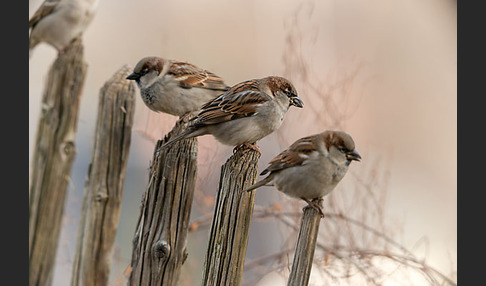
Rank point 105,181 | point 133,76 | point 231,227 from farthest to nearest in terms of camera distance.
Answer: point 133,76 → point 105,181 → point 231,227

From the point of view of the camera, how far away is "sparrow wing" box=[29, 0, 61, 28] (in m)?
4.80

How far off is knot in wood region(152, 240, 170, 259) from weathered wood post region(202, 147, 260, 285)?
1.04ft

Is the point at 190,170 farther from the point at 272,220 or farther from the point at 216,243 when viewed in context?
the point at 272,220

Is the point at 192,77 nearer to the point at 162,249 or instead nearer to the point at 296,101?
the point at 296,101

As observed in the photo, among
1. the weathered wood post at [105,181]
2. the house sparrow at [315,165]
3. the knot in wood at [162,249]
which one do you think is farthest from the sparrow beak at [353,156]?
the weathered wood post at [105,181]

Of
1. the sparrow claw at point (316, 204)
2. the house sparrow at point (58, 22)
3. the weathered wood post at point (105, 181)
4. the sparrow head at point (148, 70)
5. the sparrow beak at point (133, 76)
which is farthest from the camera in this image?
the house sparrow at point (58, 22)

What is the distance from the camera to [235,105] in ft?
10.7

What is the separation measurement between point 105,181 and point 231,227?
1136 mm

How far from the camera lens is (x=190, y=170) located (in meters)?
2.96

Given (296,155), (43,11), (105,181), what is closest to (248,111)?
(296,155)

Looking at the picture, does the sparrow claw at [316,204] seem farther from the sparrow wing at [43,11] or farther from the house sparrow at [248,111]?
the sparrow wing at [43,11]

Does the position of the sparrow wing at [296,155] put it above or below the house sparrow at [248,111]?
below

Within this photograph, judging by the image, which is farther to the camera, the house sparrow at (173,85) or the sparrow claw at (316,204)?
the house sparrow at (173,85)

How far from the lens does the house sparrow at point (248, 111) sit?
3232 millimetres
